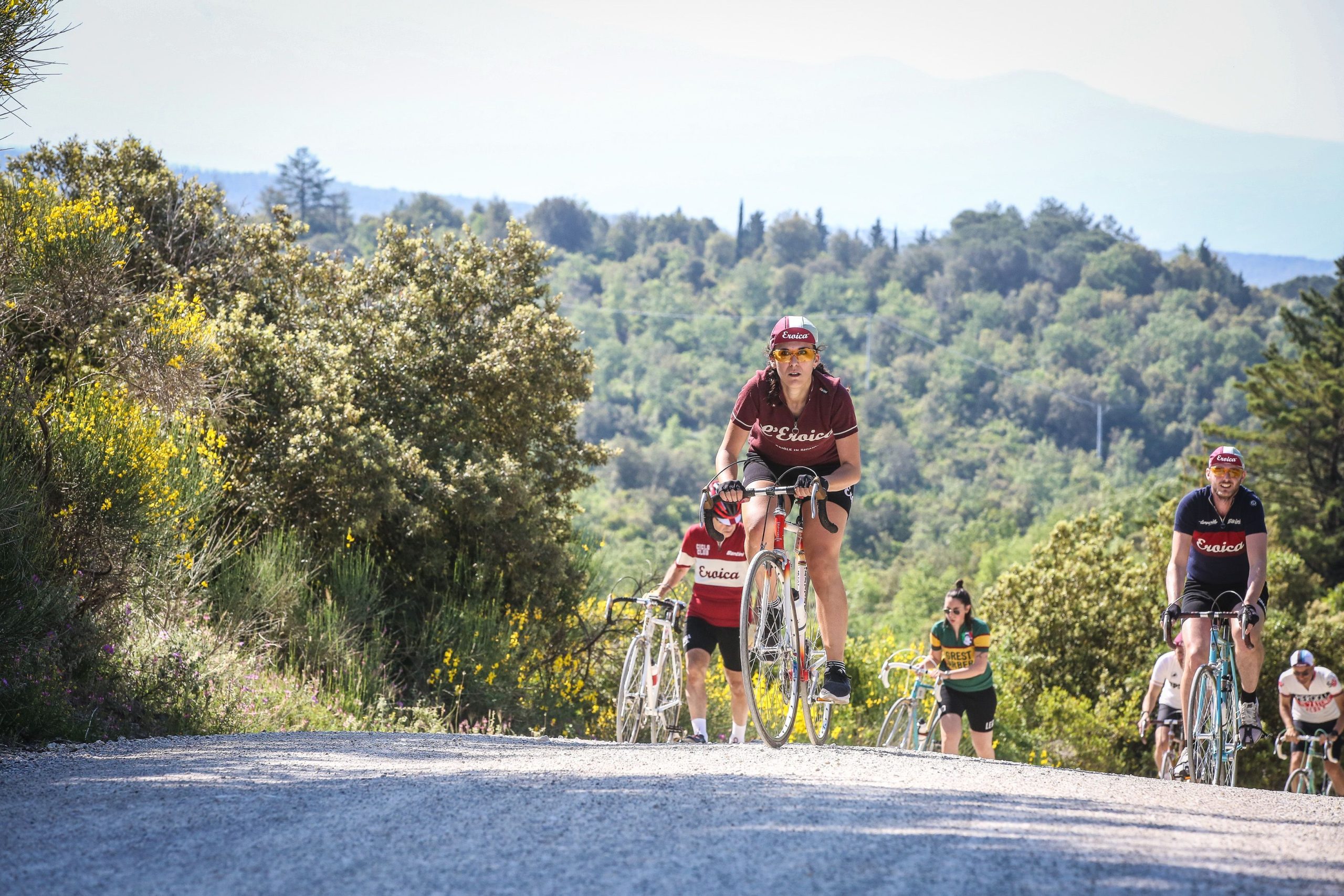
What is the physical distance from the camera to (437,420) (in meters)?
16.3

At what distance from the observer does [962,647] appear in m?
10.2

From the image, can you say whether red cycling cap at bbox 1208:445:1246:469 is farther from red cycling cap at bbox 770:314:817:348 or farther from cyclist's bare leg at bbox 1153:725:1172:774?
cyclist's bare leg at bbox 1153:725:1172:774

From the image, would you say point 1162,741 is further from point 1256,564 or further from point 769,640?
point 769,640

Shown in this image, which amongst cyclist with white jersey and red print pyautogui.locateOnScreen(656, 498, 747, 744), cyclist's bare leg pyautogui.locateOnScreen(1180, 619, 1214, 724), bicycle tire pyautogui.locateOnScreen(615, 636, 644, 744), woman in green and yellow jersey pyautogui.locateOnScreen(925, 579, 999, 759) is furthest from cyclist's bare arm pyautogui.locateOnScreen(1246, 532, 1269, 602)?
bicycle tire pyautogui.locateOnScreen(615, 636, 644, 744)

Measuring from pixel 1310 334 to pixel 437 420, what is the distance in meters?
28.9

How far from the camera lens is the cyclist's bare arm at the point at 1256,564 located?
766cm

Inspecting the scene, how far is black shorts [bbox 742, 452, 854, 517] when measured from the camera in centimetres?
677

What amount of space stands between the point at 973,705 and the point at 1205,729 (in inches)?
95.5

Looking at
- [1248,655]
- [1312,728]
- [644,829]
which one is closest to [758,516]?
[644,829]

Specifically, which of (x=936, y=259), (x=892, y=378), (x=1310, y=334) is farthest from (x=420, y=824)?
(x=936, y=259)

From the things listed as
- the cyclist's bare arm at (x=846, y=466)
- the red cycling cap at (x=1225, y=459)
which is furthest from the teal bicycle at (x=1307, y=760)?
the cyclist's bare arm at (x=846, y=466)

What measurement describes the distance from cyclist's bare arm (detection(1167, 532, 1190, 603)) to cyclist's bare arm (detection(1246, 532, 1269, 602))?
14.3 inches

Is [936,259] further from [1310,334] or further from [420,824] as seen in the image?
[420,824]

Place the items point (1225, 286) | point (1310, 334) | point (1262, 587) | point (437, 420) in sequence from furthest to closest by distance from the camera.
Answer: point (1225, 286), point (1310, 334), point (437, 420), point (1262, 587)
